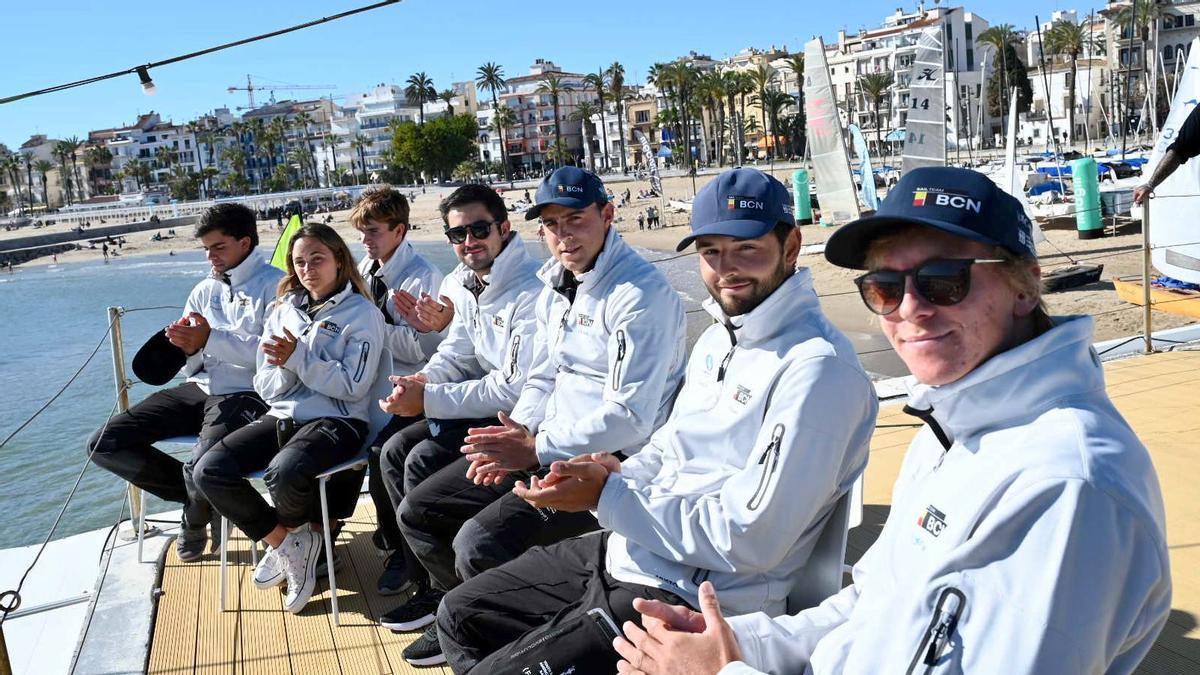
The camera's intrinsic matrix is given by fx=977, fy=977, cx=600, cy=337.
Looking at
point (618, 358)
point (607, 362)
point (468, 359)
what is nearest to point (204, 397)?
point (468, 359)

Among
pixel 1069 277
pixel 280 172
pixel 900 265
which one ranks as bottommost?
pixel 1069 277

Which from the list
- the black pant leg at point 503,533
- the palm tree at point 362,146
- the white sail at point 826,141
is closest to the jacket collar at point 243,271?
the black pant leg at point 503,533

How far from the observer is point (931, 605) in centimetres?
134

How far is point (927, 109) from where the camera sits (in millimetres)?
21359

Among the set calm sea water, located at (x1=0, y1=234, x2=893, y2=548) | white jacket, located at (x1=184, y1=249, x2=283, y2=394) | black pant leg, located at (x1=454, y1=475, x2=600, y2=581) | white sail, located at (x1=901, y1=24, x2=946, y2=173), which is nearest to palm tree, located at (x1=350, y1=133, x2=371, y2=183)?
calm sea water, located at (x1=0, y1=234, x2=893, y2=548)

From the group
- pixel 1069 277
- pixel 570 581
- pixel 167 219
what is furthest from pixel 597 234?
pixel 167 219

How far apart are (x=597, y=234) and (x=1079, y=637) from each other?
2402 mm

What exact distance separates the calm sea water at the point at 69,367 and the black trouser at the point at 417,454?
3.32m

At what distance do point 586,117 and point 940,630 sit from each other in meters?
86.5

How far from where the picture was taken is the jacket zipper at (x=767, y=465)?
208cm

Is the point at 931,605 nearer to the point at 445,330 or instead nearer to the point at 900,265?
the point at 900,265

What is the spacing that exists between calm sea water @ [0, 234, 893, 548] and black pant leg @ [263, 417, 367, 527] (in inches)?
118

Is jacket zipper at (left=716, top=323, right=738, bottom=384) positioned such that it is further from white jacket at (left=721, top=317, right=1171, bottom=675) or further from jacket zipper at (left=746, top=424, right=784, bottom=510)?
white jacket at (left=721, top=317, right=1171, bottom=675)

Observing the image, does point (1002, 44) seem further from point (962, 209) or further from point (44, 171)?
point (44, 171)
